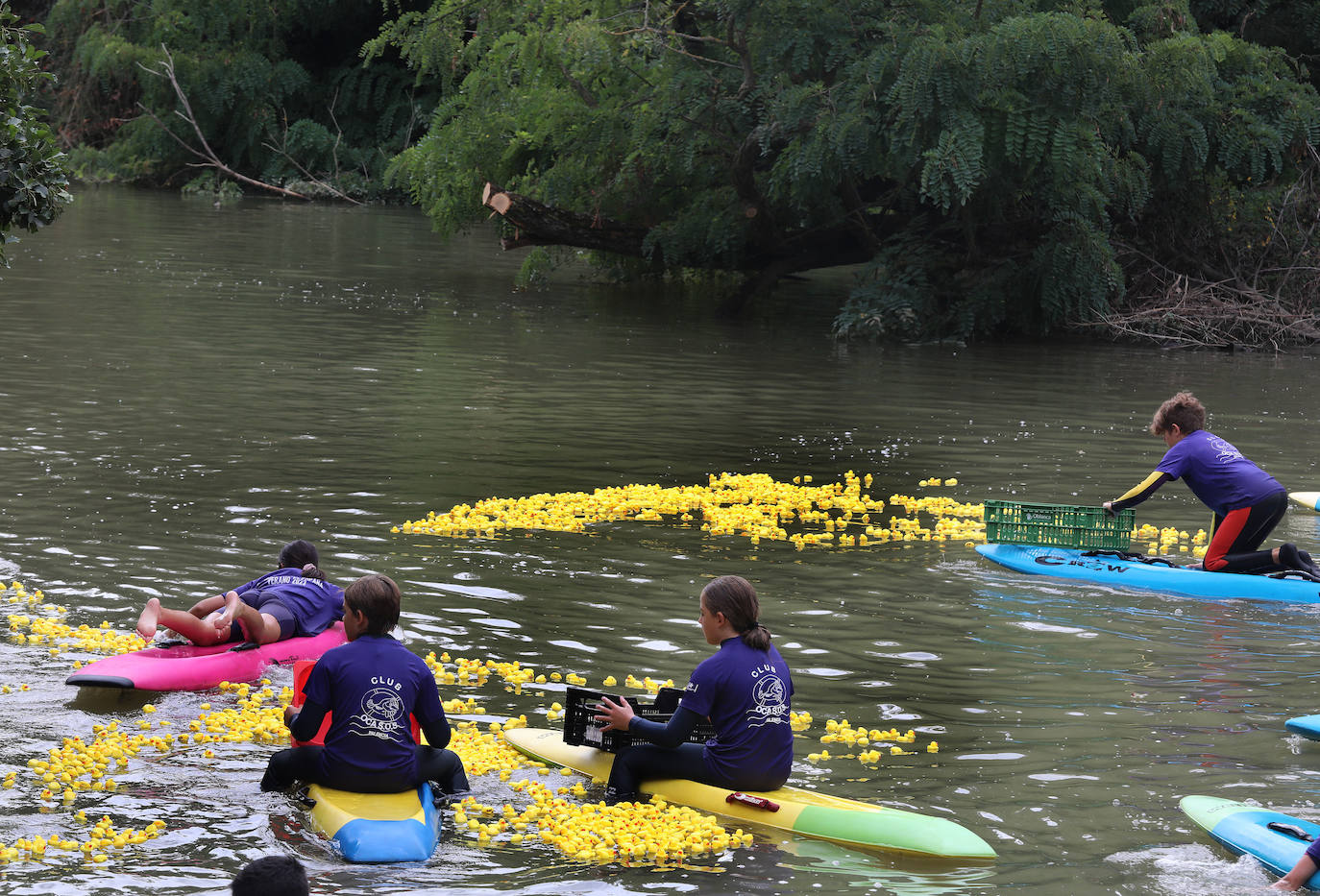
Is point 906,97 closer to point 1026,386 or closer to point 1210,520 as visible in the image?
point 1026,386

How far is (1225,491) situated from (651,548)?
4.48m

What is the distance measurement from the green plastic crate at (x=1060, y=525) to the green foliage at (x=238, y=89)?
38.1 m

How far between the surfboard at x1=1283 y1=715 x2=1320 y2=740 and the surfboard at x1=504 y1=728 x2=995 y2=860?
8.01ft

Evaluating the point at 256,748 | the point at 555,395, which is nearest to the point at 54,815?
the point at 256,748

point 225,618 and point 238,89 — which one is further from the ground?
point 238,89

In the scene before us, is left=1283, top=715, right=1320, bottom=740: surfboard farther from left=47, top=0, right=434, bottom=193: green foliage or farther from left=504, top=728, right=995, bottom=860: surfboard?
left=47, top=0, right=434, bottom=193: green foliage

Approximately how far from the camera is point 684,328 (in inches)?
1028

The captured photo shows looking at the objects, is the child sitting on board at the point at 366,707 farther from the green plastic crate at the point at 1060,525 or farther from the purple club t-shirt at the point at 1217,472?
the purple club t-shirt at the point at 1217,472

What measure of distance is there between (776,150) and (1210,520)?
12.8 meters

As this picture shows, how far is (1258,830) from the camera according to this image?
267 inches

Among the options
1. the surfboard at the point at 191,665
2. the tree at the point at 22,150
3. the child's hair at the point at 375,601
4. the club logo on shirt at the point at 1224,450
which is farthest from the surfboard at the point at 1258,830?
the tree at the point at 22,150

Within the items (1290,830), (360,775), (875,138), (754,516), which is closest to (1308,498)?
(754,516)

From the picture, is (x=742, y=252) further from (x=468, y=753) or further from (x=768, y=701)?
(x=768, y=701)

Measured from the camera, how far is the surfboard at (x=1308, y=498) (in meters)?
14.0
